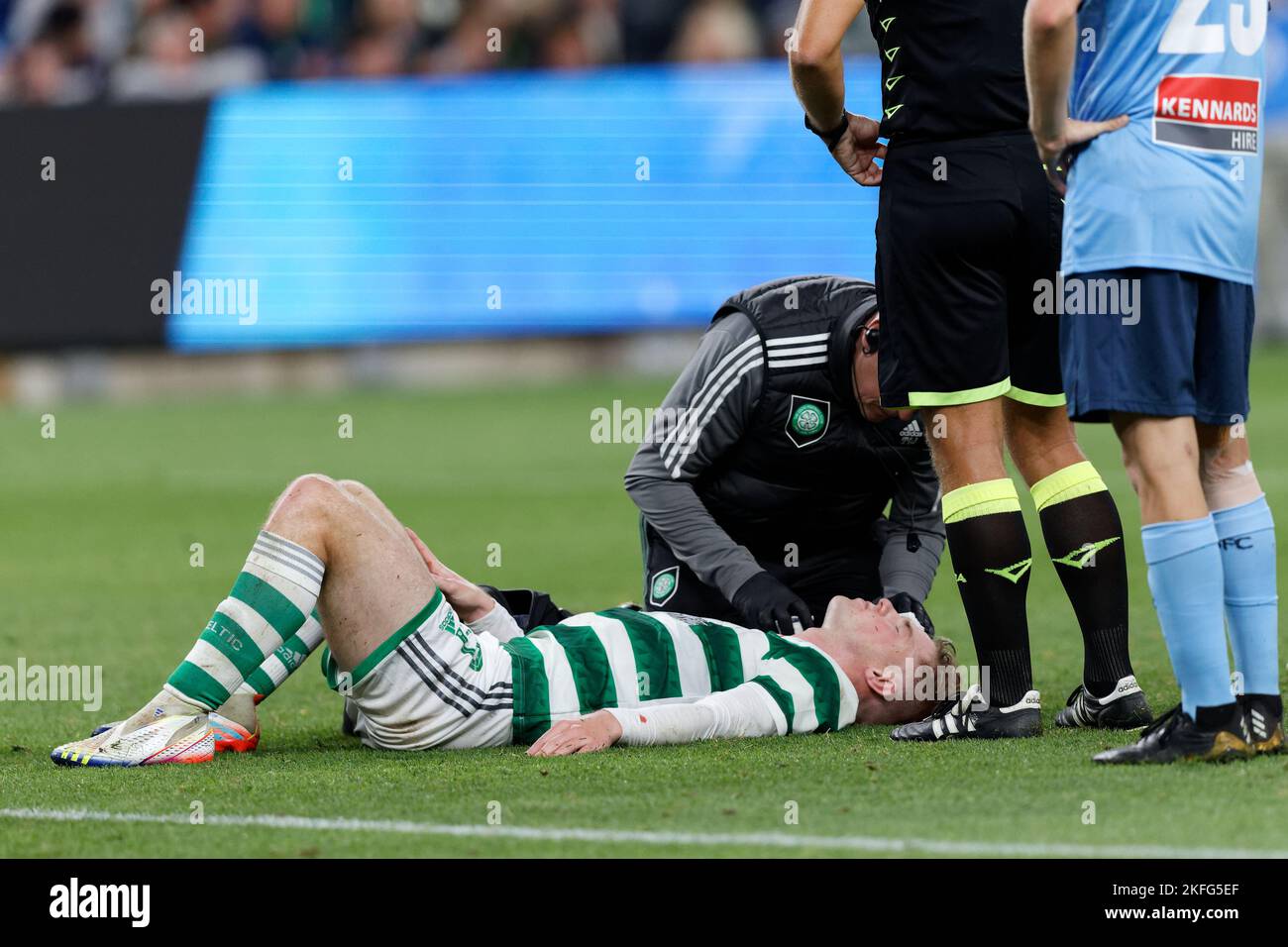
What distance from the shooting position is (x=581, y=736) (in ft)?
15.4

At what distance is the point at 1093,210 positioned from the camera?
13.9ft

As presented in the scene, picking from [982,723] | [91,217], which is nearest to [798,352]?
[982,723]

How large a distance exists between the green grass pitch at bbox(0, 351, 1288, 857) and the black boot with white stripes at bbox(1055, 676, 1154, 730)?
11 centimetres

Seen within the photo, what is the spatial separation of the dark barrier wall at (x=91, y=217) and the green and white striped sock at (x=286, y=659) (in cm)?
1272

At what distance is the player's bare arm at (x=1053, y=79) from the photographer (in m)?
4.04

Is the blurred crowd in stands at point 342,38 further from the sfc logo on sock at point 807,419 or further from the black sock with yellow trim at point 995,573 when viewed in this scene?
the black sock with yellow trim at point 995,573

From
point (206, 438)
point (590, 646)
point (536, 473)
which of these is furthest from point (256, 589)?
point (206, 438)

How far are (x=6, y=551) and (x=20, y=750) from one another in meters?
5.24

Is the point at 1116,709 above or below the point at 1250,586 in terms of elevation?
below

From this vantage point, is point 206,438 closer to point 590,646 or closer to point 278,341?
point 278,341

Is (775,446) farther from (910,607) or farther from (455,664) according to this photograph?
(455,664)

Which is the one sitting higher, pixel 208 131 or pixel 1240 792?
pixel 208 131

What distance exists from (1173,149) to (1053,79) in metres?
0.31

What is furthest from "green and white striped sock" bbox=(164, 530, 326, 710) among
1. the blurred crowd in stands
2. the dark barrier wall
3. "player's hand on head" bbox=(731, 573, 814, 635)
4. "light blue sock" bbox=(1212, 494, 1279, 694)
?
the blurred crowd in stands
